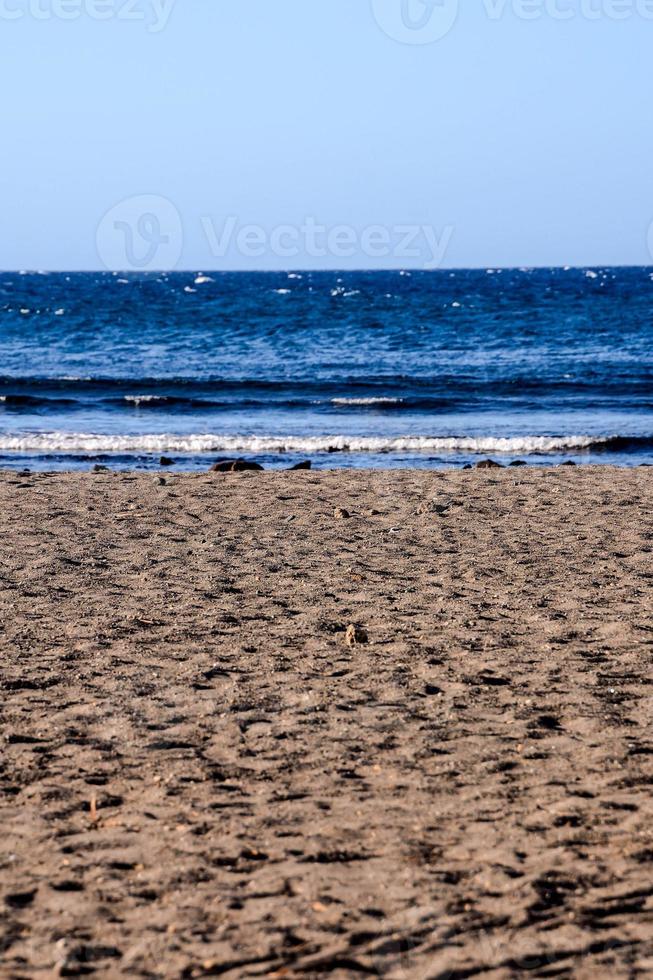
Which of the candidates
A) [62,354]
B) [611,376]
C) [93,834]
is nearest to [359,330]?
[62,354]

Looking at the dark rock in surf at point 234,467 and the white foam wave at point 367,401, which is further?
the white foam wave at point 367,401

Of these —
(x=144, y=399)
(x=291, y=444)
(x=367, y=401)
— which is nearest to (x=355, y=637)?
(x=291, y=444)

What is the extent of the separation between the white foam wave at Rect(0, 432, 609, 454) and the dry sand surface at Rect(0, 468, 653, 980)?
8557 millimetres

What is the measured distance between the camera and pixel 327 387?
1101 inches

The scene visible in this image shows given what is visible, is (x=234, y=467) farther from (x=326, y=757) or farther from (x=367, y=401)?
(x=326, y=757)

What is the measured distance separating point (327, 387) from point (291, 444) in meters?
8.70

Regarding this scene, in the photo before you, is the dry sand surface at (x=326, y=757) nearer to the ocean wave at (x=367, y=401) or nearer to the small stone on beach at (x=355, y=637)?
the small stone on beach at (x=355, y=637)

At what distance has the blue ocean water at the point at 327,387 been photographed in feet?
63.2

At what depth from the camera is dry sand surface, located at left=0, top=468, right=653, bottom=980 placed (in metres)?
3.99

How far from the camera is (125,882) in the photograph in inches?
171

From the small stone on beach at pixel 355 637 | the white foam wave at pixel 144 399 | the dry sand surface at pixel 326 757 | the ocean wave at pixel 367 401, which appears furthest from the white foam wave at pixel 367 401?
the small stone on beach at pixel 355 637

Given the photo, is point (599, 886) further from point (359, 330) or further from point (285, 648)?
point (359, 330)

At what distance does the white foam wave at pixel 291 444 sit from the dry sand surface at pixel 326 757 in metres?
8.56

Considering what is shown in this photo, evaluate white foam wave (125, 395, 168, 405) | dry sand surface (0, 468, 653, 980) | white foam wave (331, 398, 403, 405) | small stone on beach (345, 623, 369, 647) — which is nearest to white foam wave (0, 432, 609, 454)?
white foam wave (331, 398, 403, 405)
